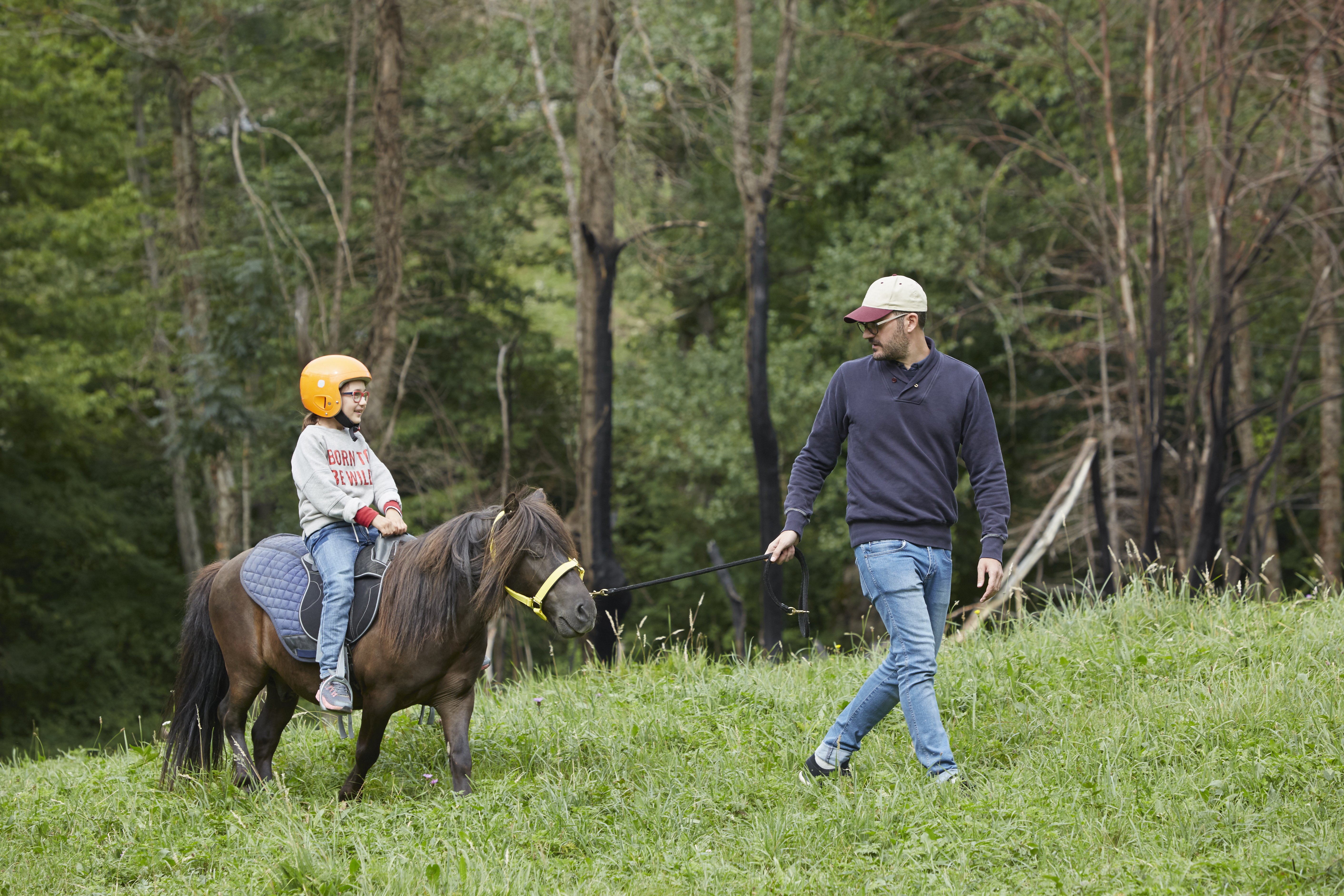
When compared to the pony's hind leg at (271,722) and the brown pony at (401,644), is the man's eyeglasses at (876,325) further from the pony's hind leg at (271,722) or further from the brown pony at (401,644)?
the pony's hind leg at (271,722)

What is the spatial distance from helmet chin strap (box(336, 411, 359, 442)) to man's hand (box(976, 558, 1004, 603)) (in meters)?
3.15

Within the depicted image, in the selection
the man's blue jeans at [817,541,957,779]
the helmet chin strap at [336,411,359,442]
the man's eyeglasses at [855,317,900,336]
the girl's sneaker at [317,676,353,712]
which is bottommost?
the girl's sneaker at [317,676,353,712]

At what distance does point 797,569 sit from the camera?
72.9 ft

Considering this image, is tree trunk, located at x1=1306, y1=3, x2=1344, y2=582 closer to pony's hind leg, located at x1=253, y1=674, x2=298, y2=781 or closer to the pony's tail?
pony's hind leg, located at x1=253, y1=674, x2=298, y2=781

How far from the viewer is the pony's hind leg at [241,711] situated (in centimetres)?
553

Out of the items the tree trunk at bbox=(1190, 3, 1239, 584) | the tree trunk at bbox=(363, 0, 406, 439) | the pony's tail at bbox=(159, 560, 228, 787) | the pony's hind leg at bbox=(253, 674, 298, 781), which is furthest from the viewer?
the tree trunk at bbox=(363, 0, 406, 439)

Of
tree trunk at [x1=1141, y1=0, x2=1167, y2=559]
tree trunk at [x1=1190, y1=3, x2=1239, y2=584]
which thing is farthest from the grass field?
tree trunk at [x1=1141, y1=0, x2=1167, y2=559]

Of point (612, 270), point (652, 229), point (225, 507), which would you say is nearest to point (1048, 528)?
point (652, 229)

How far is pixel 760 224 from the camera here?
681 inches

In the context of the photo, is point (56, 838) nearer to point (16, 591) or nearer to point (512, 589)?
point (512, 589)

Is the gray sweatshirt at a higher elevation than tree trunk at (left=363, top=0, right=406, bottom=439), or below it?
below

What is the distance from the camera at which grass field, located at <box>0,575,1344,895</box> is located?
3.96m

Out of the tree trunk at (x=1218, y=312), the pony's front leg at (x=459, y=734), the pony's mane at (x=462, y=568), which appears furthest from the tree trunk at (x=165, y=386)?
the tree trunk at (x=1218, y=312)

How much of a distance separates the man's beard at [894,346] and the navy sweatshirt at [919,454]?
0.19 ft
